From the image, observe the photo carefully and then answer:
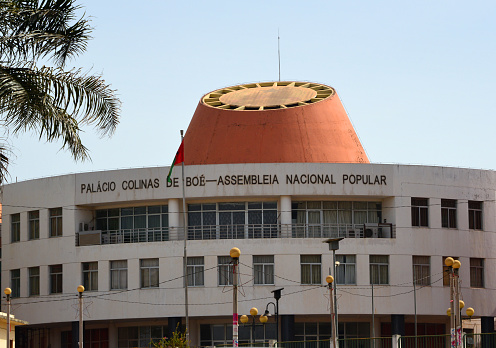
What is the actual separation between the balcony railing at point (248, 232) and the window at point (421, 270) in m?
1.87

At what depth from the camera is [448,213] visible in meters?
52.3

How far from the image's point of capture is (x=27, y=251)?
54188 mm

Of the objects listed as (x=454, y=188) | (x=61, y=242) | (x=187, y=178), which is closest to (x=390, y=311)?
(x=454, y=188)

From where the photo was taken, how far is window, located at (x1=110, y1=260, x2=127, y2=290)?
51188mm

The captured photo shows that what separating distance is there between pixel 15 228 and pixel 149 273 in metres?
9.19

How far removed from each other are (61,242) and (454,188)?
809 inches

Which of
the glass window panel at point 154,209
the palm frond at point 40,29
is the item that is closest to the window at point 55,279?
the glass window panel at point 154,209

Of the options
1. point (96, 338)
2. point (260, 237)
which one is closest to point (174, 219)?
point (260, 237)

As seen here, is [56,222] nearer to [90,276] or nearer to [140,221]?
[90,276]

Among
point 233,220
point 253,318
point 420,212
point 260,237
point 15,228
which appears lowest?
point 253,318

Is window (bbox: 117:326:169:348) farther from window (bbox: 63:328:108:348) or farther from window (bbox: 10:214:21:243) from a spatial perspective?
window (bbox: 10:214:21:243)

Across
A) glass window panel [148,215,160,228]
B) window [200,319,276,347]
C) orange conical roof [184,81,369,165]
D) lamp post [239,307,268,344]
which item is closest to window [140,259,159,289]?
glass window panel [148,215,160,228]

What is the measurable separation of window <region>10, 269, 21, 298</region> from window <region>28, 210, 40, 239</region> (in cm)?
219

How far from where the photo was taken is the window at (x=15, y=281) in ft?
179
